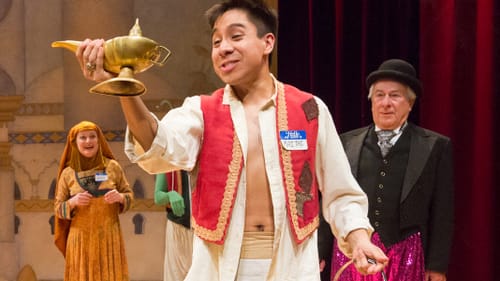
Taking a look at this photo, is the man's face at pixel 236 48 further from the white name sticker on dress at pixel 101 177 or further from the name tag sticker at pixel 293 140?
the white name sticker on dress at pixel 101 177

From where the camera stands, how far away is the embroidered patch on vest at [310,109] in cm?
246

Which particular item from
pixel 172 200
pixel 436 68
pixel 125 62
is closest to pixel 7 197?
pixel 172 200

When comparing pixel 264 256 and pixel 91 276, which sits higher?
pixel 264 256

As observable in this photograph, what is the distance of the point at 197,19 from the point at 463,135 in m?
2.41

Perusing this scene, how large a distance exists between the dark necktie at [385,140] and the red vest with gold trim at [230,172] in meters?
1.58

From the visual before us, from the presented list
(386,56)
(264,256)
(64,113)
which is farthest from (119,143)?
(264,256)

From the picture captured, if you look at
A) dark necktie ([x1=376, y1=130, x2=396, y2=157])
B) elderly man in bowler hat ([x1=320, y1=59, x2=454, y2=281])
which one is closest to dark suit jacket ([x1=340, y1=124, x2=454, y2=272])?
elderly man in bowler hat ([x1=320, y1=59, x2=454, y2=281])

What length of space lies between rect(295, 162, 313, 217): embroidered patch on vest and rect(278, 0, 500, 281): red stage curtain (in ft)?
9.90

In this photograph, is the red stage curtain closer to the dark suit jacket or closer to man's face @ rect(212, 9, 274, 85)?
the dark suit jacket

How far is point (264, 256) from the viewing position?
7.58 ft

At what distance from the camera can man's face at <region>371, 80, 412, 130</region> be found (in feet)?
12.9

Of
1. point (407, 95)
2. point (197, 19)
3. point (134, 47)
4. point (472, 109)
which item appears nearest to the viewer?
point (134, 47)

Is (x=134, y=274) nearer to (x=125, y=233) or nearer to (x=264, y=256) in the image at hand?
(x=125, y=233)

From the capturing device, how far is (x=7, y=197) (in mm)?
6387
